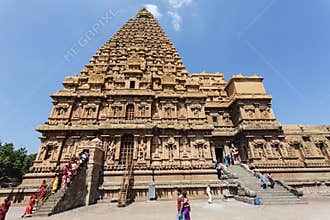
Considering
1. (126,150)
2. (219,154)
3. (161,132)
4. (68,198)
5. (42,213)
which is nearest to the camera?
Result: (42,213)

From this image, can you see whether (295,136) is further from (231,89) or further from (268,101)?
(231,89)

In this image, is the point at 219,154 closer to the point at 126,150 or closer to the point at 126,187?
the point at 126,150

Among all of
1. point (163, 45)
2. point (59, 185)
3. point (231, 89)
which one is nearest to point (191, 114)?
point (231, 89)

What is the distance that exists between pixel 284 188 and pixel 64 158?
80.1ft

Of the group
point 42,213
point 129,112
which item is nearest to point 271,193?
point 42,213

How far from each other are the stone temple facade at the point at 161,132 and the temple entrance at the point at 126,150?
12 centimetres

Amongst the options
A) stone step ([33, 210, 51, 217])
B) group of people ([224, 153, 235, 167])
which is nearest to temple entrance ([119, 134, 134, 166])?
stone step ([33, 210, 51, 217])

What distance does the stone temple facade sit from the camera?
18.0 meters

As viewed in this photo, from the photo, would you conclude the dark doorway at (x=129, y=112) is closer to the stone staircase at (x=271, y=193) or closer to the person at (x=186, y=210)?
the stone staircase at (x=271, y=193)

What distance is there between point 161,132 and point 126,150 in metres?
4.96

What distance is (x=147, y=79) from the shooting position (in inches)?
966

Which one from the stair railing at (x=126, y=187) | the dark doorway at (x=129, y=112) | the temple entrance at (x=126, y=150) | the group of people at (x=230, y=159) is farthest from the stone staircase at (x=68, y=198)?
the group of people at (x=230, y=159)

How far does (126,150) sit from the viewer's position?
1962 centimetres

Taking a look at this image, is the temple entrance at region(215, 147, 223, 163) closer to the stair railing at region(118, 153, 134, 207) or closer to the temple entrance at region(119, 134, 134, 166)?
the temple entrance at region(119, 134, 134, 166)
